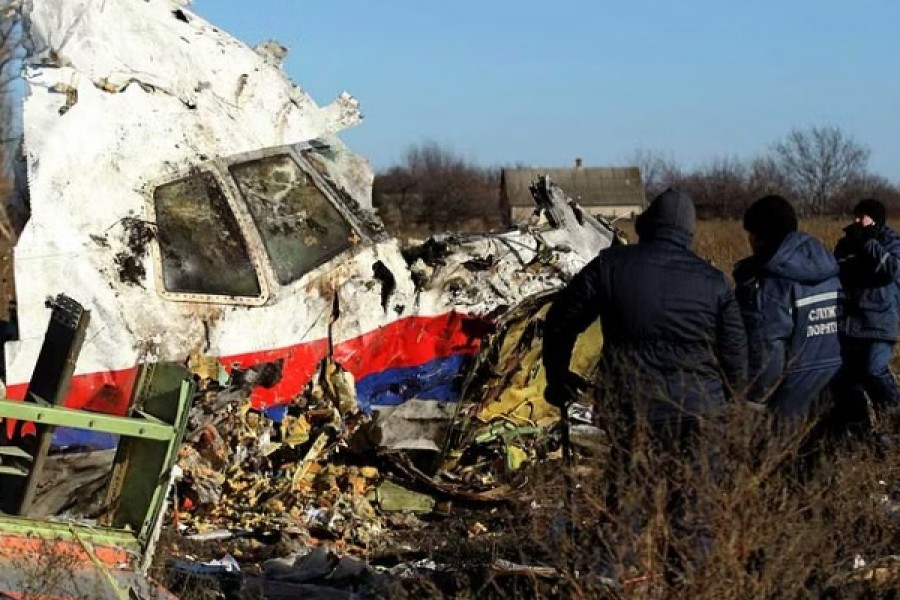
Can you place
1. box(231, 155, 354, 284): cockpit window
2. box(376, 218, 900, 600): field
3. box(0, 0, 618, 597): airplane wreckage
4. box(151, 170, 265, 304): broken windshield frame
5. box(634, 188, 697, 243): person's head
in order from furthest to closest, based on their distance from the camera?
box(231, 155, 354, 284): cockpit window < box(151, 170, 265, 304): broken windshield frame < box(0, 0, 618, 597): airplane wreckage < box(634, 188, 697, 243): person's head < box(376, 218, 900, 600): field

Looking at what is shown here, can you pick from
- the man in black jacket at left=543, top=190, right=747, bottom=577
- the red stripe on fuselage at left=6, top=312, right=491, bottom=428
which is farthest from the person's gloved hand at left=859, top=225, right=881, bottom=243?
the man in black jacket at left=543, top=190, right=747, bottom=577

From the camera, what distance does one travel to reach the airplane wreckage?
6434mm

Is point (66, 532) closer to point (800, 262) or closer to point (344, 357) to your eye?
point (344, 357)

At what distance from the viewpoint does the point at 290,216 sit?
720 centimetres

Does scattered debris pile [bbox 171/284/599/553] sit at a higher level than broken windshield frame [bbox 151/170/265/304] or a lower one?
lower

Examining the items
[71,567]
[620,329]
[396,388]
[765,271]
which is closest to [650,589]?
[620,329]

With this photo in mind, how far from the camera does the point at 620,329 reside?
4.60 meters

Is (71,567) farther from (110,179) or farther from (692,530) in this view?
(110,179)

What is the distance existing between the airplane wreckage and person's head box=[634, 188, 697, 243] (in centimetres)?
242

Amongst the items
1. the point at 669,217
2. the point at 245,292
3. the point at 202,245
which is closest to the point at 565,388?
the point at 669,217

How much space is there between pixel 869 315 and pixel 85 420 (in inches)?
172

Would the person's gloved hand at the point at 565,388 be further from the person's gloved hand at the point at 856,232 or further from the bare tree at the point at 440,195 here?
→ the bare tree at the point at 440,195

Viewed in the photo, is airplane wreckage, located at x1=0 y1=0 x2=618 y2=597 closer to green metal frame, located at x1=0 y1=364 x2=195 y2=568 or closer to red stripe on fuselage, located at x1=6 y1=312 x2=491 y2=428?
red stripe on fuselage, located at x1=6 y1=312 x2=491 y2=428

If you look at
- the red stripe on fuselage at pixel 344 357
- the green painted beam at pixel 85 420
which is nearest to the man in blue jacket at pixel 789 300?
the red stripe on fuselage at pixel 344 357
